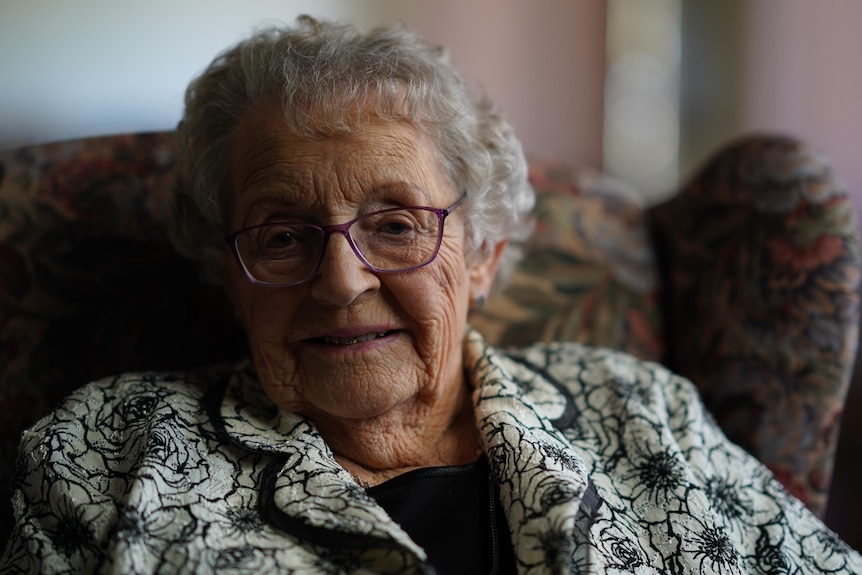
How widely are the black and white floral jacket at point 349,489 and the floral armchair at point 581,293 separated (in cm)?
21

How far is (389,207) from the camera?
4.23ft

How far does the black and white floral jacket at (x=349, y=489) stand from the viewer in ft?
3.59

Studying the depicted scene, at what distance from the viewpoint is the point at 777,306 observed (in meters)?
1.66

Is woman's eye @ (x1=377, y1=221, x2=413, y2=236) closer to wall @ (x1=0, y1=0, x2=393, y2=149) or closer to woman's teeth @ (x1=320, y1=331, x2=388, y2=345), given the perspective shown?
woman's teeth @ (x1=320, y1=331, x2=388, y2=345)

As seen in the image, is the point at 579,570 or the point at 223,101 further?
the point at 223,101

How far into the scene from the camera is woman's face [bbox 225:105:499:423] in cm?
126

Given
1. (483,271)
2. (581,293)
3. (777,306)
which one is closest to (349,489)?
(483,271)

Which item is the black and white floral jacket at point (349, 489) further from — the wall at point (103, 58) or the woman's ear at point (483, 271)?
the wall at point (103, 58)

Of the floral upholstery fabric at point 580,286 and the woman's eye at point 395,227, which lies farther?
the floral upholstery fabric at point 580,286

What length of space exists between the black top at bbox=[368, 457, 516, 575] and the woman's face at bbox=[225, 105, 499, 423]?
0.14 metres

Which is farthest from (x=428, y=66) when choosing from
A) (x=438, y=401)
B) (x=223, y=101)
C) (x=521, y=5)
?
(x=521, y=5)

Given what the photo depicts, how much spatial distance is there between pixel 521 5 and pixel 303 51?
1.81 m

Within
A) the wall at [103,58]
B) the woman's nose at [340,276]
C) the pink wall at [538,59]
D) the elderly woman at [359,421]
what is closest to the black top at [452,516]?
the elderly woman at [359,421]

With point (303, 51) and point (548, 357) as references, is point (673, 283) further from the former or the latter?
point (303, 51)
